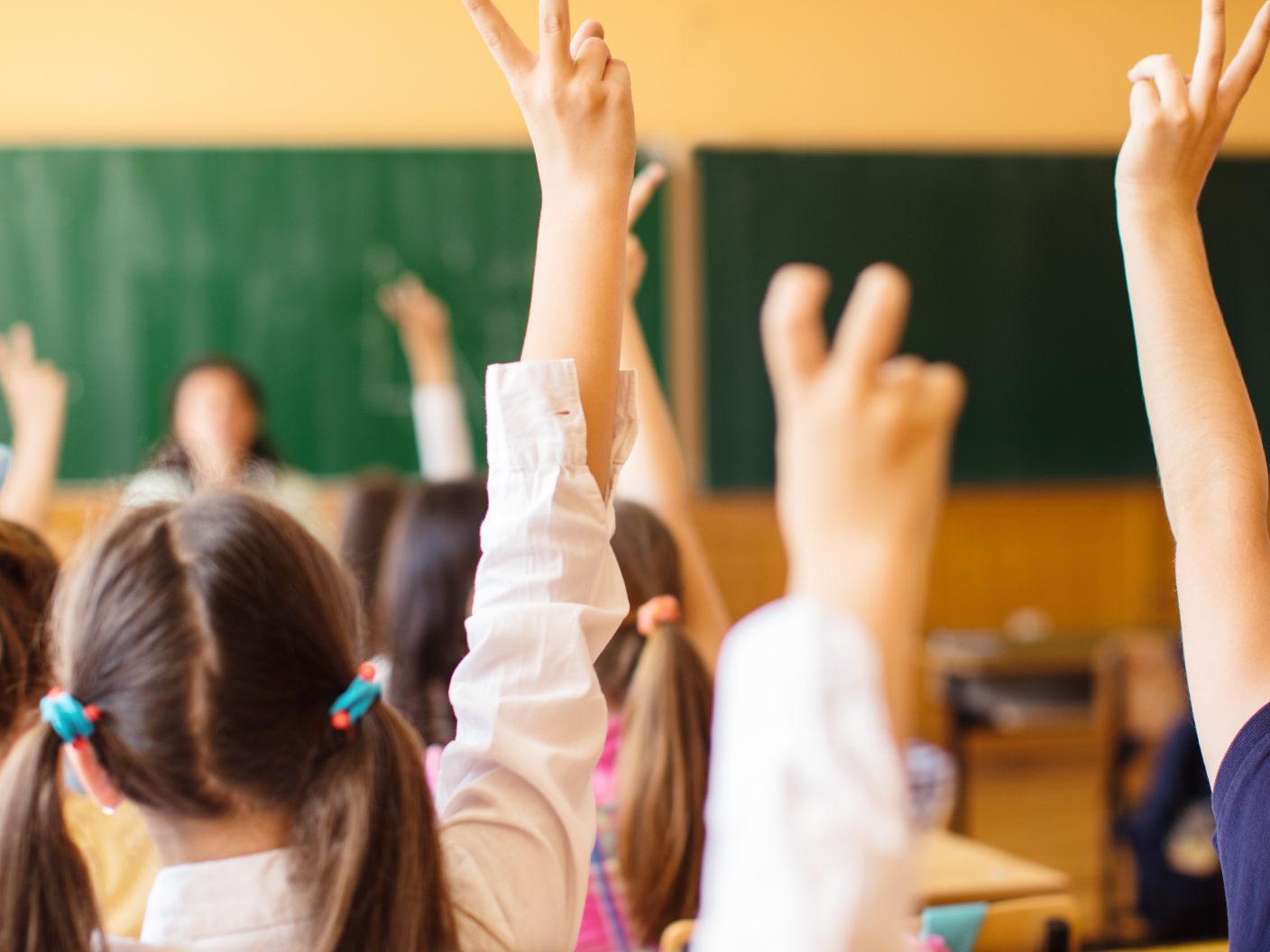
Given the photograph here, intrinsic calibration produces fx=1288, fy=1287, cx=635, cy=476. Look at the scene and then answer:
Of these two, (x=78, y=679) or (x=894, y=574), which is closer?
(x=894, y=574)

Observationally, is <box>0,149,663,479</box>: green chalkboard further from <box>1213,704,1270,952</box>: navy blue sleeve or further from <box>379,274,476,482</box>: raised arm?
<box>1213,704,1270,952</box>: navy blue sleeve

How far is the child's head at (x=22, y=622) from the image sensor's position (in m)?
1.21

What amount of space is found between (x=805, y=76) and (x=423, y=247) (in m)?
1.66

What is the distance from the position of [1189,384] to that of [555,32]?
1.86ft

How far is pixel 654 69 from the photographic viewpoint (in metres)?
4.99

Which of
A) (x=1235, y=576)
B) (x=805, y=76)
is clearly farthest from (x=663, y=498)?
(x=805, y=76)

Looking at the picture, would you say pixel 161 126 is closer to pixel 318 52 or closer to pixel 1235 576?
pixel 318 52

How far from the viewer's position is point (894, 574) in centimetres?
35

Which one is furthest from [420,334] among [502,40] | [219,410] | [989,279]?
[502,40]

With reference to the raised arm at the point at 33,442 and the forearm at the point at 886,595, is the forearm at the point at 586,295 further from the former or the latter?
the raised arm at the point at 33,442

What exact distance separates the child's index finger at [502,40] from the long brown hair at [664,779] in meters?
0.72

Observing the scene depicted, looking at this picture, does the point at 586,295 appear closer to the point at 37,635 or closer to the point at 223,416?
the point at 37,635

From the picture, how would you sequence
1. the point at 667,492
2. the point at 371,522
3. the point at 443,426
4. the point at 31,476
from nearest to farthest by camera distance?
the point at 667,492
the point at 31,476
the point at 371,522
the point at 443,426

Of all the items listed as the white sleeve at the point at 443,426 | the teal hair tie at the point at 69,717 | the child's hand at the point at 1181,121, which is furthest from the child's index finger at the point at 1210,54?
the white sleeve at the point at 443,426
